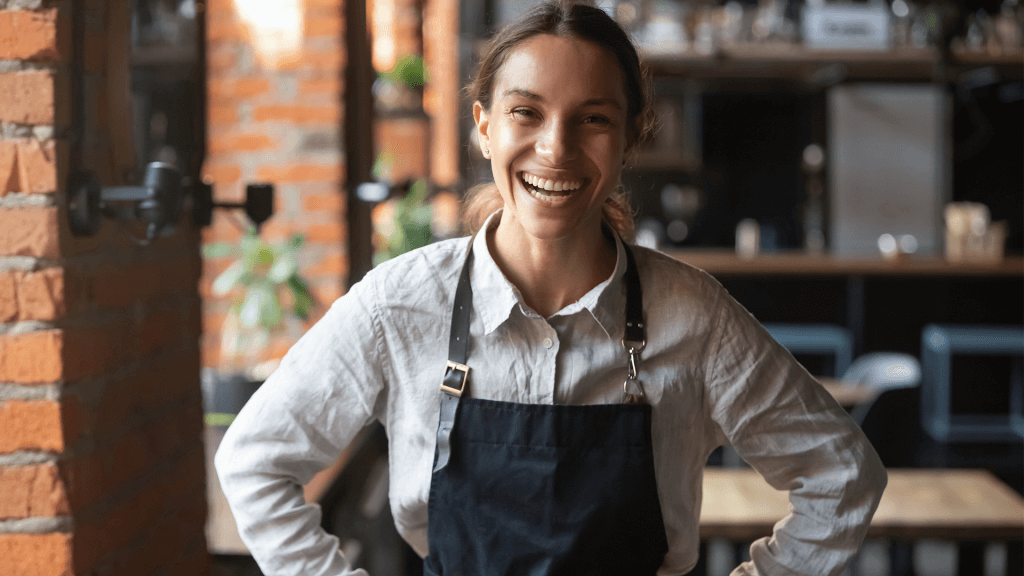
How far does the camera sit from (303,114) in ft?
7.25

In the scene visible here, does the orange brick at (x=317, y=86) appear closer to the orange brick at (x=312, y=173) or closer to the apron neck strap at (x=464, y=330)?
the orange brick at (x=312, y=173)

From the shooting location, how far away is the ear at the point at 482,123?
40.8 inches

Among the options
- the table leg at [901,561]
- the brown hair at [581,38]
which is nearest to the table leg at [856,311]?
the table leg at [901,561]

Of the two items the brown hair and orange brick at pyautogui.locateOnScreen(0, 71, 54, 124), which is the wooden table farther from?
orange brick at pyautogui.locateOnScreen(0, 71, 54, 124)

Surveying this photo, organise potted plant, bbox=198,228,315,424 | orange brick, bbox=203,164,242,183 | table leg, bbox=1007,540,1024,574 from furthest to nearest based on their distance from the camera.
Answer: orange brick, bbox=203,164,242,183, potted plant, bbox=198,228,315,424, table leg, bbox=1007,540,1024,574

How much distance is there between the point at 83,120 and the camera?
91 centimetres

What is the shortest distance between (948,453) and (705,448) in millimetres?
3549

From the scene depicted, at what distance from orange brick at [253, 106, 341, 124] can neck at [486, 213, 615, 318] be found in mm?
1295

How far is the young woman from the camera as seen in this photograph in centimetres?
97

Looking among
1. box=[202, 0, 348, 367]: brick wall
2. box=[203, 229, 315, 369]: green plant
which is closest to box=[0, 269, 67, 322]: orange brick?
box=[203, 229, 315, 369]: green plant

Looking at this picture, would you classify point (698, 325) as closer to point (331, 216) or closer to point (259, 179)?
point (331, 216)

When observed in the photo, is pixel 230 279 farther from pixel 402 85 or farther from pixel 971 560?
pixel 971 560

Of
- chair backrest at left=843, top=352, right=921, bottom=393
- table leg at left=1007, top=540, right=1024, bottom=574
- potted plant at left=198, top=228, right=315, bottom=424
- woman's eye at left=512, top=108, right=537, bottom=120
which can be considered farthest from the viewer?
chair backrest at left=843, top=352, right=921, bottom=393

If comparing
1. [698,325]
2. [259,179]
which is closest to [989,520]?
[698,325]
